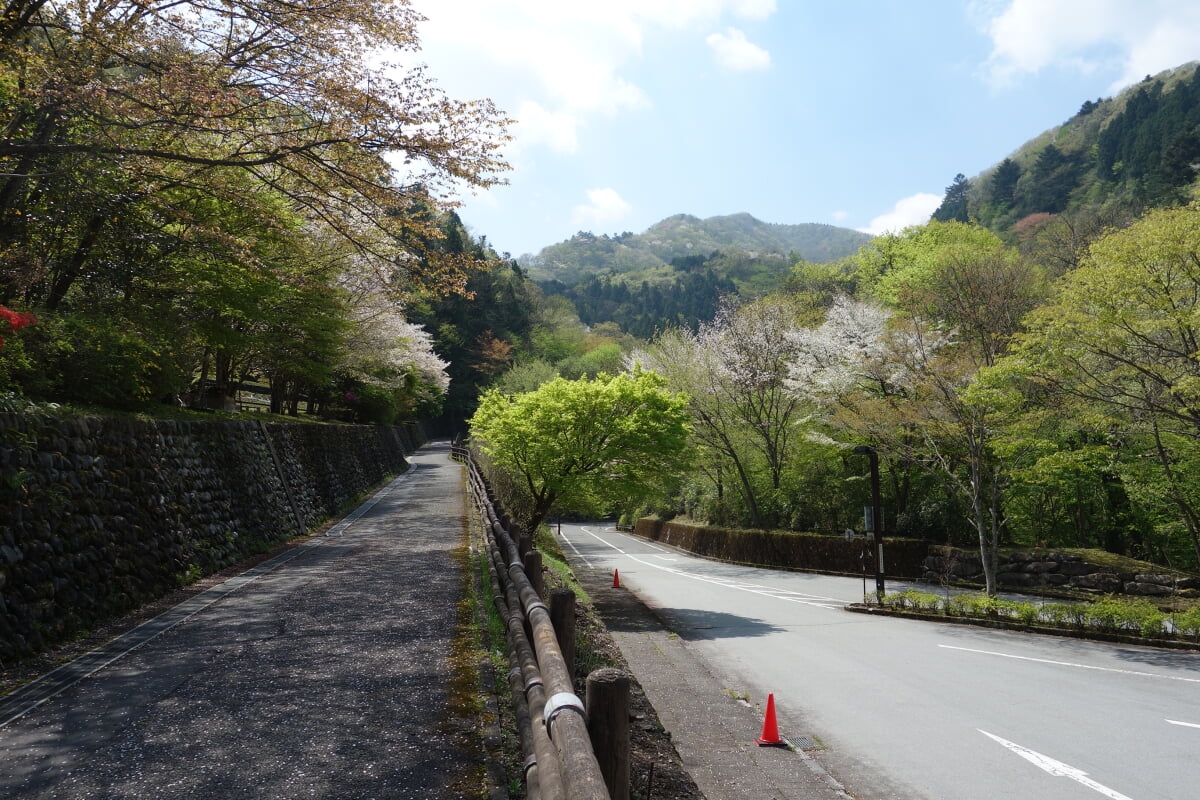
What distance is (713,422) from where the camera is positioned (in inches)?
1271

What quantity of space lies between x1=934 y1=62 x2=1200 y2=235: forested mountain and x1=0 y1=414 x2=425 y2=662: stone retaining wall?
4910 cm

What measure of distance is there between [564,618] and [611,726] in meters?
1.81

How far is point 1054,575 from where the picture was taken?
21.8 m

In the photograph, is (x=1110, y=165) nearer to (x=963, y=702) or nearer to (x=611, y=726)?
(x=963, y=702)

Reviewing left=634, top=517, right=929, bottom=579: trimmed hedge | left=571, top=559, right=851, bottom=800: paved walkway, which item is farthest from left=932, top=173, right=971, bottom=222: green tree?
left=571, top=559, right=851, bottom=800: paved walkway

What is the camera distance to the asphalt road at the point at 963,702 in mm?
7504

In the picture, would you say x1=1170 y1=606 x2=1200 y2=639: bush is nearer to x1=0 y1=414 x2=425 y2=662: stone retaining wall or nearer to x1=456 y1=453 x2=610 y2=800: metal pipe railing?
x1=456 y1=453 x2=610 y2=800: metal pipe railing

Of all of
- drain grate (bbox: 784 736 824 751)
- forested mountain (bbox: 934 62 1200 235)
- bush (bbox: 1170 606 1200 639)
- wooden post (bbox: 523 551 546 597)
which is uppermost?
forested mountain (bbox: 934 62 1200 235)

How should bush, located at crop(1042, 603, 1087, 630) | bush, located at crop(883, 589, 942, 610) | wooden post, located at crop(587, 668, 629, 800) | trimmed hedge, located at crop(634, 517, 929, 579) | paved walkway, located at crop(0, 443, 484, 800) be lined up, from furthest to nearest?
trimmed hedge, located at crop(634, 517, 929, 579), bush, located at crop(883, 589, 942, 610), bush, located at crop(1042, 603, 1087, 630), paved walkway, located at crop(0, 443, 484, 800), wooden post, located at crop(587, 668, 629, 800)

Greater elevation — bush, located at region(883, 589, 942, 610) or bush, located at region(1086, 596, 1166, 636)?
bush, located at region(1086, 596, 1166, 636)

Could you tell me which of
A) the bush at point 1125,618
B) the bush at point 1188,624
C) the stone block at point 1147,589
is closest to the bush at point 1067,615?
the bush at point 1125,618

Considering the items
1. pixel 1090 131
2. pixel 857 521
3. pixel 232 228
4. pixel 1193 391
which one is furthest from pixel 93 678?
pixel 1090 131

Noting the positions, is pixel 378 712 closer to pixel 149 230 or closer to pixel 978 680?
pixel 149 230

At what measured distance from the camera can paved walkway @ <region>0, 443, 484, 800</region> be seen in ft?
12.8
